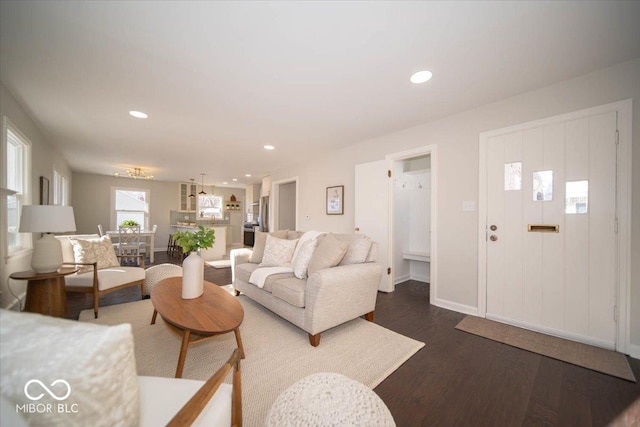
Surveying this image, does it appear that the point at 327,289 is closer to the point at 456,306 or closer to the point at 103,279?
the point at 456,306

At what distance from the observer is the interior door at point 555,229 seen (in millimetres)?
2094

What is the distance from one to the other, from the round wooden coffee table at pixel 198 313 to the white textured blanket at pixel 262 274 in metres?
0.49

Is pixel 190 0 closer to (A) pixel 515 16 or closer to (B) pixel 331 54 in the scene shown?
(B) pixel 331 54

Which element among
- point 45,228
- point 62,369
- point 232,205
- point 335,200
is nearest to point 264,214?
point 232,205

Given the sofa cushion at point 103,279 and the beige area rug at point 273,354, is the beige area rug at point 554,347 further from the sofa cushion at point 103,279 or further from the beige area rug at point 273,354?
the sofa cushion at point 103,279

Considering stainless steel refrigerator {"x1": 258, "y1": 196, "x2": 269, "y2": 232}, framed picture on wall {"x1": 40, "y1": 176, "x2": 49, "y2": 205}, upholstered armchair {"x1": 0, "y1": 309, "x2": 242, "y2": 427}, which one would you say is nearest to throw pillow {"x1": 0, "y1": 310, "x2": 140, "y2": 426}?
upholstered armchair {"x1": 0, "y1": 309, "x2": 242, "y2": 427}

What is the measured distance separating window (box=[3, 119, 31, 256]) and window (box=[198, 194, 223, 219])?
595 centimetres

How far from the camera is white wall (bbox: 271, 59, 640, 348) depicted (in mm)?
1978

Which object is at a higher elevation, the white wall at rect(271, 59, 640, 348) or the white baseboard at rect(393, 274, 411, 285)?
the white wall at rect(271, 59, 640, 348)

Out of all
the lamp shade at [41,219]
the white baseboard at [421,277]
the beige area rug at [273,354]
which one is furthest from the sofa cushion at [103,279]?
the white baseboard at [421,277]

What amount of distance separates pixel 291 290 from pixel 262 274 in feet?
1.88

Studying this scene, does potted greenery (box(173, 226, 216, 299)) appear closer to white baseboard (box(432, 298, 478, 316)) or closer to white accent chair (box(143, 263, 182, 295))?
white accent chair (box(143, 263, 182, 295))

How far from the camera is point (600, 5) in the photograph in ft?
4.85

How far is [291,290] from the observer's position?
2.25 metres
